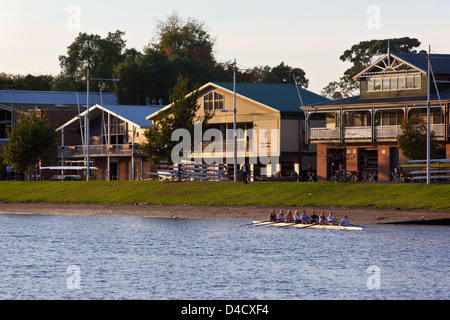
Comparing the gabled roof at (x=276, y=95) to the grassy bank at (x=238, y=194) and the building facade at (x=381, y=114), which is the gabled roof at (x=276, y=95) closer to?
the building facade at (x=381, y=114)

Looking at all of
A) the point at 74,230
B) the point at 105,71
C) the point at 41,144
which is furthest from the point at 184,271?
the point at 105,71

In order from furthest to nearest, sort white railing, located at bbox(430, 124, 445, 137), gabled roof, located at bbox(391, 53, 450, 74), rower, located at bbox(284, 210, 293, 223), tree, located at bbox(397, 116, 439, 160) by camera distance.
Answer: gabled roof, located at bbox(391, 53, 450, 74) → white railing, located at bbox(430, 124, 445, 137) → tree, located at bbox(397, 116, 439, 160) → rower, located at bbox(284, 210, 293, 223)

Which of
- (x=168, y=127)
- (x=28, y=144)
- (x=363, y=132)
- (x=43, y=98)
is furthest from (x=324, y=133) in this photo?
(x=43, y=98)

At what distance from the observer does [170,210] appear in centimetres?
5641

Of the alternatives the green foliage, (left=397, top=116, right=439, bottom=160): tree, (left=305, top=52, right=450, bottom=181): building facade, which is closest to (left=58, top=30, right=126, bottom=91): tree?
the green foliage

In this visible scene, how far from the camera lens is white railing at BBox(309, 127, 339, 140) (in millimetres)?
73500

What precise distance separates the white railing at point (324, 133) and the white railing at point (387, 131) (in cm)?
423

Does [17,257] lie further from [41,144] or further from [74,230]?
[41,144]

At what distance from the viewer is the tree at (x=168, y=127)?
71.5 m

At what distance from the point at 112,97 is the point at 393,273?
9810cm

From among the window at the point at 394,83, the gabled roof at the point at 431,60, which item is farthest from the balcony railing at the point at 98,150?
the gabled roof at the point at 431,60

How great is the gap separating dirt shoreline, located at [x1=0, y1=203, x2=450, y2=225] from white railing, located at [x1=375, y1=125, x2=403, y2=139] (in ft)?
61.4

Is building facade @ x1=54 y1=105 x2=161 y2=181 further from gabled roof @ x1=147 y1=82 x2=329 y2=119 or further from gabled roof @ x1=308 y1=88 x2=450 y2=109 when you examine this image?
gabled roof @ x1=308 y1=88 x2=450 y2=109

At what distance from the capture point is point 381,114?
2876 inches
